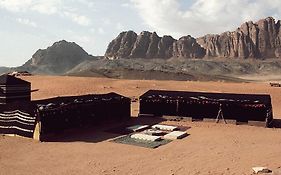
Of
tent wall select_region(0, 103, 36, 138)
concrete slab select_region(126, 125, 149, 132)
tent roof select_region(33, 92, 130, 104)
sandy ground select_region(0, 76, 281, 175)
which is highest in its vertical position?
→ tent roof select_region(33, 92, 130, 104)

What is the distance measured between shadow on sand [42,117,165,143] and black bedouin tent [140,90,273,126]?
228 centimetres

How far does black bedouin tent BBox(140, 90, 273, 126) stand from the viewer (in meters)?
30.2

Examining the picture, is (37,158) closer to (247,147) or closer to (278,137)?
(247,147)

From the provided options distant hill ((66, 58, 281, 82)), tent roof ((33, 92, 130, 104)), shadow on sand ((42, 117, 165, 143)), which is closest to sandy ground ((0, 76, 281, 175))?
shadow on sand ((42, 117, 165, 143))

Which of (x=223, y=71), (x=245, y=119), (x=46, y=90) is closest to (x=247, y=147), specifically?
(x=245, y=119)

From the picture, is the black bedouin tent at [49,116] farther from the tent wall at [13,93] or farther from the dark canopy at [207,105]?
the dark canopy at [207,105]

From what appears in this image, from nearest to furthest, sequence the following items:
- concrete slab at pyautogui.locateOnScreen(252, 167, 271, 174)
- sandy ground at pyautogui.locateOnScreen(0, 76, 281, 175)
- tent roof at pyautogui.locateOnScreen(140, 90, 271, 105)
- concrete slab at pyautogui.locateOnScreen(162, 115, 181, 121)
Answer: concrete slab at pyautogui.locateOnScreen(252, 167, 271, 174) < sandy ground at pyautogui.locateOnScreen(0, 76, 281, 175) < tent roof at pyautogui.locateOnScreen(140, 90, 271, 105) < concrete slab at pyautogui.locateOnScreen(162, 115, 181, 121)

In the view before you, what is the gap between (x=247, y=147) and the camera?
2252cm

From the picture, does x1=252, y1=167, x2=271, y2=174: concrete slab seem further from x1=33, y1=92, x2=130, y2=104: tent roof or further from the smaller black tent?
the smaller black tent

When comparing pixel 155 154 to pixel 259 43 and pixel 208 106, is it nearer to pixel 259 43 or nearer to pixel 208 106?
pixel 208 106

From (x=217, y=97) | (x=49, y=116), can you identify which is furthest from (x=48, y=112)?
(x=217, y=97)

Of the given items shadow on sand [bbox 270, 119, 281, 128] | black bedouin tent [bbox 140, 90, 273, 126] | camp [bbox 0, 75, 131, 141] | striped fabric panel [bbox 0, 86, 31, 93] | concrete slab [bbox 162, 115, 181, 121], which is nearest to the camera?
camp [bbox 0, 75, 131, 141]

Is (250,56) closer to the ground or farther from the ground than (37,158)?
farther from the ground

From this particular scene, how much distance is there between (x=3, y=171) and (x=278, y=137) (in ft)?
58.6
